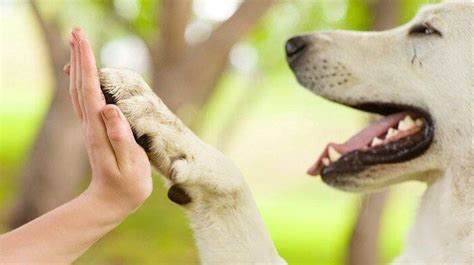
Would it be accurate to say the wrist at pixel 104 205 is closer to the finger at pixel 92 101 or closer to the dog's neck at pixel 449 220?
the finger at pixel 92 101

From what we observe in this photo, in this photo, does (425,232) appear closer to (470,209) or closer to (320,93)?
(470,209)

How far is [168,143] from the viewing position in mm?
2486

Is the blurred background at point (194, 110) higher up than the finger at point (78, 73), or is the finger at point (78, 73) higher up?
the finger at point (78, 73)

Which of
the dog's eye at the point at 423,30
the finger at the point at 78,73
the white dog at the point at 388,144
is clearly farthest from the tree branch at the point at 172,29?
the finger at the point at 78,73

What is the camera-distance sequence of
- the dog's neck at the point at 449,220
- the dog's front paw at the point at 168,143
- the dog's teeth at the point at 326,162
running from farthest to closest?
the dog's teeth at the point at 326,162 → the dog's neck at the point at 449,220 → the dog's front paw at the point at 168,143

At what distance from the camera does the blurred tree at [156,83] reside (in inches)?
241

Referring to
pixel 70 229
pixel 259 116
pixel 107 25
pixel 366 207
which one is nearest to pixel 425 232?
pixel 70 229

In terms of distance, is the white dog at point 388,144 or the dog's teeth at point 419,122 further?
the dog's teeth at point 419,122

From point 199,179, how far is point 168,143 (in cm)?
20

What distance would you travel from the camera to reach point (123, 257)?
866cm

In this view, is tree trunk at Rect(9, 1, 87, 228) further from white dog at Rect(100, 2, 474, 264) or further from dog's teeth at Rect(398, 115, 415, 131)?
dog's teeth at Rect(398, 115, 415, 131)

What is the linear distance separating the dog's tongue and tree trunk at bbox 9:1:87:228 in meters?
4.03

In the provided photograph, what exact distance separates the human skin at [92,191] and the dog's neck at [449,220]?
131 centimetres

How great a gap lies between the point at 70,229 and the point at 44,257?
0.09 m
